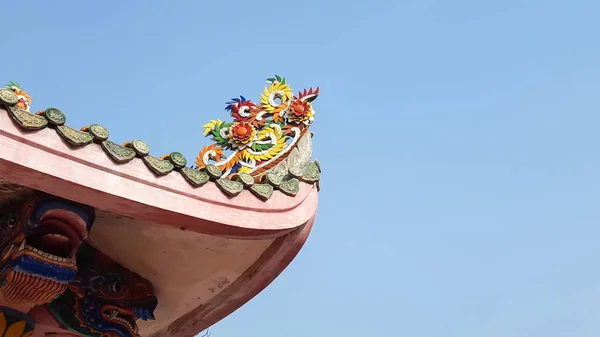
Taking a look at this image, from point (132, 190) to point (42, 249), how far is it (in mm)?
739

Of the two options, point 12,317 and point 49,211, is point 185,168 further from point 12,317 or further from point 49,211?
point 12,317

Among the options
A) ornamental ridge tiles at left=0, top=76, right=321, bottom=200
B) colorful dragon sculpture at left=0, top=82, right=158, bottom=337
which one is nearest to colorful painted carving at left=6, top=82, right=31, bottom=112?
ornamental ridge tiles at left=0, top=76, right=321, bottom=200

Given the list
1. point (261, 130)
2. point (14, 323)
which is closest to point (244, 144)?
point (261, 130)

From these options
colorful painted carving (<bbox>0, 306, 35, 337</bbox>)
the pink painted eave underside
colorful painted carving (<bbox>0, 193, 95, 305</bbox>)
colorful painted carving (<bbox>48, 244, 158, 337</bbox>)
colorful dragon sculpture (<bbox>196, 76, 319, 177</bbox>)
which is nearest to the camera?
the pink painted eave underside

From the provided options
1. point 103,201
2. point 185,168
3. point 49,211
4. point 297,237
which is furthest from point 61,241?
point 297,237

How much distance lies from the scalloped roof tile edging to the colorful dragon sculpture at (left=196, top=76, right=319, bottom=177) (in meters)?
0.69

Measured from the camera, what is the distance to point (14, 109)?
13.9 ft

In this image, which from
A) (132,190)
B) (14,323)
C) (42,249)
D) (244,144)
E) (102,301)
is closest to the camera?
(132,190)

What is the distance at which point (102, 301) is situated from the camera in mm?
5367

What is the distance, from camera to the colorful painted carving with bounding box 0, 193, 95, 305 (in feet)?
15.1

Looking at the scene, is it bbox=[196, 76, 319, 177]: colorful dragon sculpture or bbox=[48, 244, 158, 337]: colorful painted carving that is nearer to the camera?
bbox=[48, 244, 158, 337]: colorful painted carving

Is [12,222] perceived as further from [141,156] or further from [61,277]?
[141,156]

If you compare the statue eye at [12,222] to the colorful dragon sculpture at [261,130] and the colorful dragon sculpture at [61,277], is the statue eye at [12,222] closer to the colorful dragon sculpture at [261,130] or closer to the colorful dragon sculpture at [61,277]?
the colorful dragon sculpture at [61,277]

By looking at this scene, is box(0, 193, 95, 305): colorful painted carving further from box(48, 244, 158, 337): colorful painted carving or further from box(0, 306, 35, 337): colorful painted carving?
box(48, 244, 158, 337): colorful painted carving
